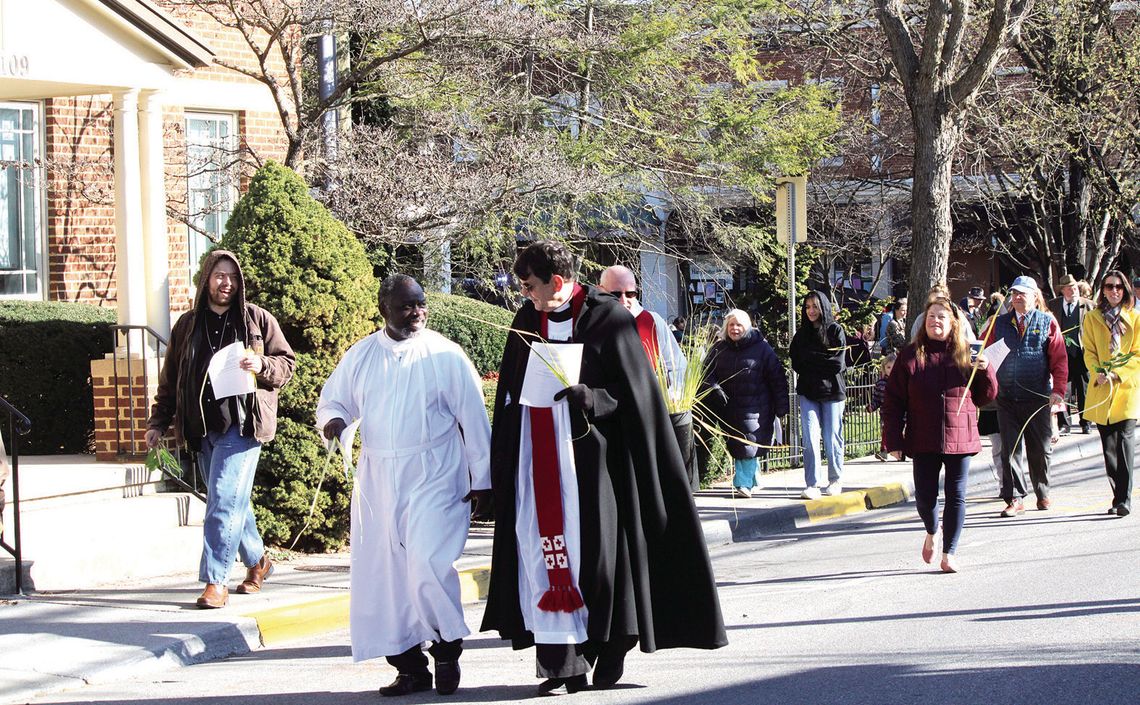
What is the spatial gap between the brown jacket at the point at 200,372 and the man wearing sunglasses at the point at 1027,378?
237 inches

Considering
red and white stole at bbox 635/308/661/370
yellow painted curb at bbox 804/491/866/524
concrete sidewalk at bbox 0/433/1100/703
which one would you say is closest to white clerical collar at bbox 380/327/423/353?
concrete sidewalk at bbox 0/433/1100/703

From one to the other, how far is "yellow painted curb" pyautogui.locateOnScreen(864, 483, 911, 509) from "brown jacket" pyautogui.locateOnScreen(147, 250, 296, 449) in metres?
6.73

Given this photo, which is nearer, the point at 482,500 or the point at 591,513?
the point at 591,513

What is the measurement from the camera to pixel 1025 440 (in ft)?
40.2

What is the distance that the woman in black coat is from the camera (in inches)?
493

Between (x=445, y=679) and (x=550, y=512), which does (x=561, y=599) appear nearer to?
(x=550, y=512)

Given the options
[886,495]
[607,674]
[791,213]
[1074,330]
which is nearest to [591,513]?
[607,674]

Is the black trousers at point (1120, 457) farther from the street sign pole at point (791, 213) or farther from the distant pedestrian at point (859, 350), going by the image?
the distant pedestrian at point (859, 350)

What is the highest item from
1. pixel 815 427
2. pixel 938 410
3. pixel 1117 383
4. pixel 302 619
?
pixel 1117 383

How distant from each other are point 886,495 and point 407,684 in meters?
7.99

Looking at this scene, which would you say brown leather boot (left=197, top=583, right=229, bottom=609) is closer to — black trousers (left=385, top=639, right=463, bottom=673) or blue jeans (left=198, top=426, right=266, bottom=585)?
blue jeans (left=198, top=426, right=266, bottom=585)

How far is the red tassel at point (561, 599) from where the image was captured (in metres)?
6.38

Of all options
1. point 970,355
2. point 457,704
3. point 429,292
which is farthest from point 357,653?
point 429,292

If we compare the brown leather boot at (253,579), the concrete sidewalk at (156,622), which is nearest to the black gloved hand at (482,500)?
the concrete sidewalk at (156,622)
